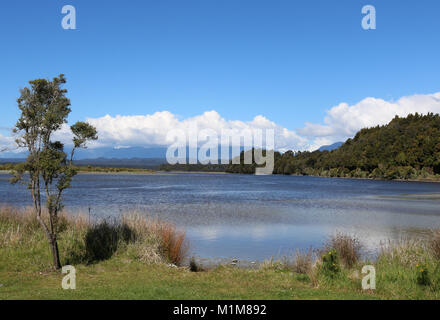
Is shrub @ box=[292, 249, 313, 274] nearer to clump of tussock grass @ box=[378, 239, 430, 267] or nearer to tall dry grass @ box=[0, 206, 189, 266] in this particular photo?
clump of tussock grass @ box=[378, 239, 430, 267]

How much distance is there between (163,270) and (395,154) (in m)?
137

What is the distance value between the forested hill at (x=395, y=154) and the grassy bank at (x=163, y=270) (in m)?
121

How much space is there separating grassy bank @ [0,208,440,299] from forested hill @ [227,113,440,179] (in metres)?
121

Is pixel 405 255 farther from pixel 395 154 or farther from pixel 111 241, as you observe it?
pixel 395 154

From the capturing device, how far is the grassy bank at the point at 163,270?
10375 millimetres

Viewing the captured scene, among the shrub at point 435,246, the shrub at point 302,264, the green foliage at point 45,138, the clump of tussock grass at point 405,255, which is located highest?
the green foliage at point 45,138

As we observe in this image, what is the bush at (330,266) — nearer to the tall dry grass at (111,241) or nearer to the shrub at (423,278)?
the shrub at (423,278)

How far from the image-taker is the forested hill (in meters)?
124

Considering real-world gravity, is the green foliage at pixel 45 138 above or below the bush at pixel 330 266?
above

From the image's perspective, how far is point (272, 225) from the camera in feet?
90.7

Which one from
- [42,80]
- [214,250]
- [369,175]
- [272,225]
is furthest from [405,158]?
[42,80]

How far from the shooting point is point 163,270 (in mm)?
13641

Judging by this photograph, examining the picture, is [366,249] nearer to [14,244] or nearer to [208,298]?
[208,298]

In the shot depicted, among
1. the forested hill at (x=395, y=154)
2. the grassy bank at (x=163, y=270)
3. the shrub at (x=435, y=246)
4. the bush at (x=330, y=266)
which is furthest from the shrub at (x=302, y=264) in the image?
the forested hill at (x=395, y=154)
